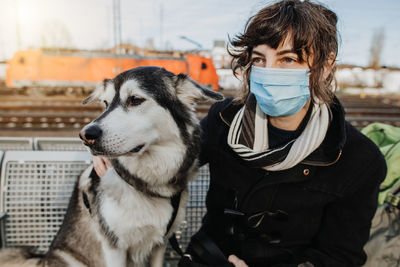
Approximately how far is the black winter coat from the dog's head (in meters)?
0.31

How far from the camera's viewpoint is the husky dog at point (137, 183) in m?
1.80

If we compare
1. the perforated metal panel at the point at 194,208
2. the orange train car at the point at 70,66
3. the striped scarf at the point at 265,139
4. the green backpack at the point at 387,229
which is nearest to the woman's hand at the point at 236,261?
the striped scarf at the point at 265,139

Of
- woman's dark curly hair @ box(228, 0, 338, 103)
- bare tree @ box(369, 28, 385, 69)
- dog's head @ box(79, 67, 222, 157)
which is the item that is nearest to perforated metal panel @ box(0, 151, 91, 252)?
dog's head @ box(79, 67, 222, 157)

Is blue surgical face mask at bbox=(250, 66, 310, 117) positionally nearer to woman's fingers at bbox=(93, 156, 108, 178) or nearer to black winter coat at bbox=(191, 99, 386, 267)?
black winter coat at bbox=(191, 99, 386, 267)

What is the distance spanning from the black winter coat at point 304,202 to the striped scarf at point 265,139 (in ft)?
0.23

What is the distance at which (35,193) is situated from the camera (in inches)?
89.1

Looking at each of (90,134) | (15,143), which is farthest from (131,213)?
(15,143)

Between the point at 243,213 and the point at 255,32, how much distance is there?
1231 millimetres

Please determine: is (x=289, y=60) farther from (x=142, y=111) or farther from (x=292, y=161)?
A: (x=142, y=111)

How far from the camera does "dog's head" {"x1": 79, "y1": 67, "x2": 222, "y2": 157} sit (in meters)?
1.59

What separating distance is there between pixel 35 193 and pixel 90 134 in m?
1.22

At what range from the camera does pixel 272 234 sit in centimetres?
179

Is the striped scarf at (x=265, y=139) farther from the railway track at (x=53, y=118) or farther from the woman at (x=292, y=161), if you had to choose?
the railway track at (x=53, y=118)

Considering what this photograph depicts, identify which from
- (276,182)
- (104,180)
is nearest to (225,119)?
(276,182)
